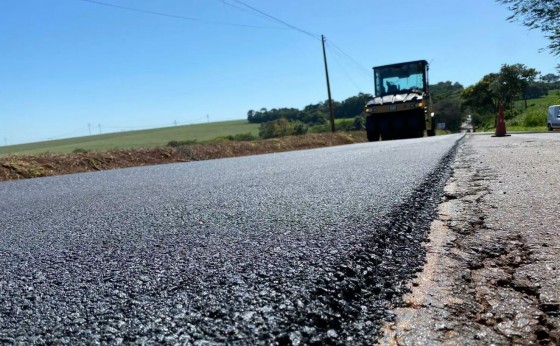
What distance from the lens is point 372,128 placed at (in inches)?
641

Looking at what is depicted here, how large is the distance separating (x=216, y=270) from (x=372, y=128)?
1563 centimetres

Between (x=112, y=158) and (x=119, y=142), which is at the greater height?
(x=119, y=142)

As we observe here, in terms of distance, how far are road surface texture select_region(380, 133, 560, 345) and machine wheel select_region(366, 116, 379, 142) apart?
13997mm

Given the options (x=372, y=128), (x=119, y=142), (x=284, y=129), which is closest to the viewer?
(x=372, y=128)

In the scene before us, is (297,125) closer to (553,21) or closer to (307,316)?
(553,21)

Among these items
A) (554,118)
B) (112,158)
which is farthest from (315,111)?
(112,158)

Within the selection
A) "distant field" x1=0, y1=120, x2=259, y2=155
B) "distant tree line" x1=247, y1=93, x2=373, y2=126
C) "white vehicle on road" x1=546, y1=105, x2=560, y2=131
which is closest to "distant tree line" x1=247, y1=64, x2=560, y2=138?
"distant tree line" x1=247, y1=93, x2=373, y2=126

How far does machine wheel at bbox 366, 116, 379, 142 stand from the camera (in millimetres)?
16141

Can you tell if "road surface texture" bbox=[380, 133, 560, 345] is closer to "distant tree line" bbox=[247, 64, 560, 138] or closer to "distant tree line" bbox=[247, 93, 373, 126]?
"distant tree line" bbox=[247, 64, 560, 138]

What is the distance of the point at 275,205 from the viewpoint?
8.08ft

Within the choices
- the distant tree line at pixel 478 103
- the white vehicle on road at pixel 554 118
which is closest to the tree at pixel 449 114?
the distant tree line at pixel 478 103

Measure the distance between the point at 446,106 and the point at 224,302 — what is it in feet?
222

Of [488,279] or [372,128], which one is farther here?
[372,128]

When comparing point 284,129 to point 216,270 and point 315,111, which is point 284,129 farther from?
point 216,270
